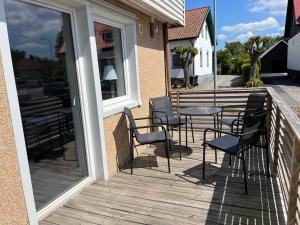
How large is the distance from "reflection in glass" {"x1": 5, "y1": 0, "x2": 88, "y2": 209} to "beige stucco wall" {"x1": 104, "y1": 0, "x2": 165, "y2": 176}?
0.46 metres

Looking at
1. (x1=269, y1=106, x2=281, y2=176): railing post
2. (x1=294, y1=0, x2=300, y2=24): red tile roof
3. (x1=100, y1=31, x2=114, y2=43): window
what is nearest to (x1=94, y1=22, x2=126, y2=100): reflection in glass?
(x1=100, y1=31, x2=114, y2=43): window

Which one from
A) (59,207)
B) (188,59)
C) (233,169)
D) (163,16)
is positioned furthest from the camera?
(188,59)

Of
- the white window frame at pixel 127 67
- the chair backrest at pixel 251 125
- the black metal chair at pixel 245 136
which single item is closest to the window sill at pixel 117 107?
the white window frame at pixel 127 67

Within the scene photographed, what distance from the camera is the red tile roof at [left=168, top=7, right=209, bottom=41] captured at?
57.9 ft

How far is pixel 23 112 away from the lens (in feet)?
7.23

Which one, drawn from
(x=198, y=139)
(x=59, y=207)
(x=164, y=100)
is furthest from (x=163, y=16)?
(x=59, y=207)

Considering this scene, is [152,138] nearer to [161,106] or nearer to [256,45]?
[161,106]

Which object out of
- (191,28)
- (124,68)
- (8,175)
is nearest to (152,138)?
(124,68)

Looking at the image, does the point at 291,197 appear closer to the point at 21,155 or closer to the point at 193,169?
the point at 193,169

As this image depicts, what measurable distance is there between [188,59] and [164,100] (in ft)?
38.0

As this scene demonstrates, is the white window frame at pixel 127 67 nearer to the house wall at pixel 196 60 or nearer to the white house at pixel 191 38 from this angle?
the white house at pixel 191 38

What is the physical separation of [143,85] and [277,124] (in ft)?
7.47

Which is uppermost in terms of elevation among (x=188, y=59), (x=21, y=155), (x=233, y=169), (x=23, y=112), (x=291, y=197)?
→ (x=188, y=59)

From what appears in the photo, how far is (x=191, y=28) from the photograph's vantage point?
59.2ft
